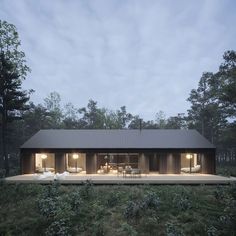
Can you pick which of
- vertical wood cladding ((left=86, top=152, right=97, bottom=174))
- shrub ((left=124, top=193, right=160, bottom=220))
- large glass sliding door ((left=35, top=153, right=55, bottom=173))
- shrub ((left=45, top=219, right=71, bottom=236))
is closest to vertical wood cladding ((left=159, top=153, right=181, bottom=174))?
vertical wood cladding ((left=86, top=152, right=97, bottom=174))

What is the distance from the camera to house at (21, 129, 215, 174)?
21.4 metres

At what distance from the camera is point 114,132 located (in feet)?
81.1

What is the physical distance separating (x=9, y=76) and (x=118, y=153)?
1127 centimetres

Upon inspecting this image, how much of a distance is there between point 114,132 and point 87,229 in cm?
1391

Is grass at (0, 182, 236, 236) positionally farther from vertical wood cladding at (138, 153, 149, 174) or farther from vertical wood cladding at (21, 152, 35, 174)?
→ vertical wood cladding at (21, 152, 35, 174)

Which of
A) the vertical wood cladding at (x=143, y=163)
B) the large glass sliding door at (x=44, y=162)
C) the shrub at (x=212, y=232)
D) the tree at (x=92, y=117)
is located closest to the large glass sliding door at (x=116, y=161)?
the vertical wood cladding at (x=143, y=163)

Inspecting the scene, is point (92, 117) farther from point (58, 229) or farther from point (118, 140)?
point (58, 229)

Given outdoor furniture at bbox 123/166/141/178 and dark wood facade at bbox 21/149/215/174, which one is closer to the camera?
outdoor furniture at bbox 123/166/141/178

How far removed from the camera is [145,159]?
21.6 m

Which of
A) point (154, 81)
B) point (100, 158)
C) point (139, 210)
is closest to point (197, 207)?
point (139, 210)

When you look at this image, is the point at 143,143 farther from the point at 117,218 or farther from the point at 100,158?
the point at 117,218

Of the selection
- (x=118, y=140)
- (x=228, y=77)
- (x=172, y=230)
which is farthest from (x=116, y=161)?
(x=228, y=77)

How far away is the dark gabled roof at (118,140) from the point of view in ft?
71.0

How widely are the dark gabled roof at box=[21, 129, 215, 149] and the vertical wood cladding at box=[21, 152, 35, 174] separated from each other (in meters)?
0.72
